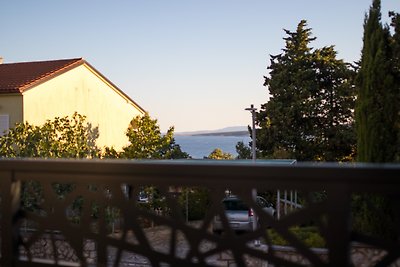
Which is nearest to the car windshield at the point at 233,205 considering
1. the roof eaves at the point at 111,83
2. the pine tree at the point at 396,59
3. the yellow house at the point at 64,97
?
the pine tree at the point at 396,59

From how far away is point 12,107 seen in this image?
666 inches

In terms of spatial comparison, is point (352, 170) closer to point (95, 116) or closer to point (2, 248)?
point (2, 248)

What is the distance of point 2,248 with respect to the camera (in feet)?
11.1

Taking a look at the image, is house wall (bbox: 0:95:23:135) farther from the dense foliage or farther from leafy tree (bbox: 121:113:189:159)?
the dense foliage

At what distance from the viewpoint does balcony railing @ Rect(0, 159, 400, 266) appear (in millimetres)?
2473

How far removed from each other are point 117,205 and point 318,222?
1341 mm

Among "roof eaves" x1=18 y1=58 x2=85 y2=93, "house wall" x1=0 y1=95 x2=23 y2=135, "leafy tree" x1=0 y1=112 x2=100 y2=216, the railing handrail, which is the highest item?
"roof eaves" x1=18 y1=58 x2=85 y2=93

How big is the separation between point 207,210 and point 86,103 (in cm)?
Answer: 1810

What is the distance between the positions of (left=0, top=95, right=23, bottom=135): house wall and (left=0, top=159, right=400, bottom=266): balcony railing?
46.5 ft

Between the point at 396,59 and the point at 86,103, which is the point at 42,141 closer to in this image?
the point at 86,103

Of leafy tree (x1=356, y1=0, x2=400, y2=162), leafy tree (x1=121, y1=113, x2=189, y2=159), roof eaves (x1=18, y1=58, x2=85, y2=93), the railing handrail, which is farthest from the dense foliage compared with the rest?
roof eaves (x1=18, y1=58, x2=85, y2=93)

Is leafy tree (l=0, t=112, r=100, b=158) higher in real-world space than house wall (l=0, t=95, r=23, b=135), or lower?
lower

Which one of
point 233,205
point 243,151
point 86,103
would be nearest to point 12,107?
point 86,103

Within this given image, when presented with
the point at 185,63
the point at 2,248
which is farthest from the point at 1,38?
the point at 2,248
